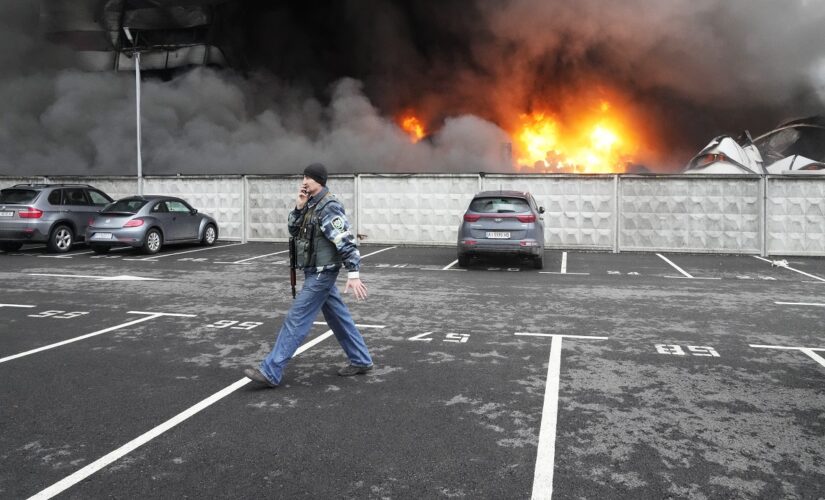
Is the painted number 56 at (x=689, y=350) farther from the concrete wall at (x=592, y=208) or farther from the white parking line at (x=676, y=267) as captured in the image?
the concrete wall at (x=592, y=208)

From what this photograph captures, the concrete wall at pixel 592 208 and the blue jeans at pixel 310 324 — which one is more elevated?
the concrete wall at pixel 592 208

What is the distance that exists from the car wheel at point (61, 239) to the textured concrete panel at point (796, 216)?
1901cm

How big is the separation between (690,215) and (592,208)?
8.97 feet

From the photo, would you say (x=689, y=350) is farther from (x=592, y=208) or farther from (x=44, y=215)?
(x=44, y=215)

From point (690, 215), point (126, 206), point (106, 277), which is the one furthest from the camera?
point (690, 215)

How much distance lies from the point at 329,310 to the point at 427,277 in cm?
691

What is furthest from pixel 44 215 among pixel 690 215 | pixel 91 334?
pixel 690 215

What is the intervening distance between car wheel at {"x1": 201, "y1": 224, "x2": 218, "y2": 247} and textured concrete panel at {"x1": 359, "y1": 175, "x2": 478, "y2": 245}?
176 inches

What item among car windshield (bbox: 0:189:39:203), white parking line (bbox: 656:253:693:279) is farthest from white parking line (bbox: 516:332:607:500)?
car windshield (bbox: 0:189:39:203)

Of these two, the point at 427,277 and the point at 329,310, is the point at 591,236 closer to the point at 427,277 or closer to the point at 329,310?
the point at 427,277

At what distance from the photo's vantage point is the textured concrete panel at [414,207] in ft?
62.8

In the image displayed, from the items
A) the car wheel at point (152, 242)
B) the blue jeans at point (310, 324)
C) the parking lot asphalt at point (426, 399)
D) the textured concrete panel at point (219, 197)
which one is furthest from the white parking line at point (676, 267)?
the textured concrete panel at point (219, 197)

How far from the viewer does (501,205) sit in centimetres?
1324

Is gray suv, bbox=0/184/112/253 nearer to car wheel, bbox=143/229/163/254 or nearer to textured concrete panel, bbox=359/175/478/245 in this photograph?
car wheel, bbox=143/229/163/254
